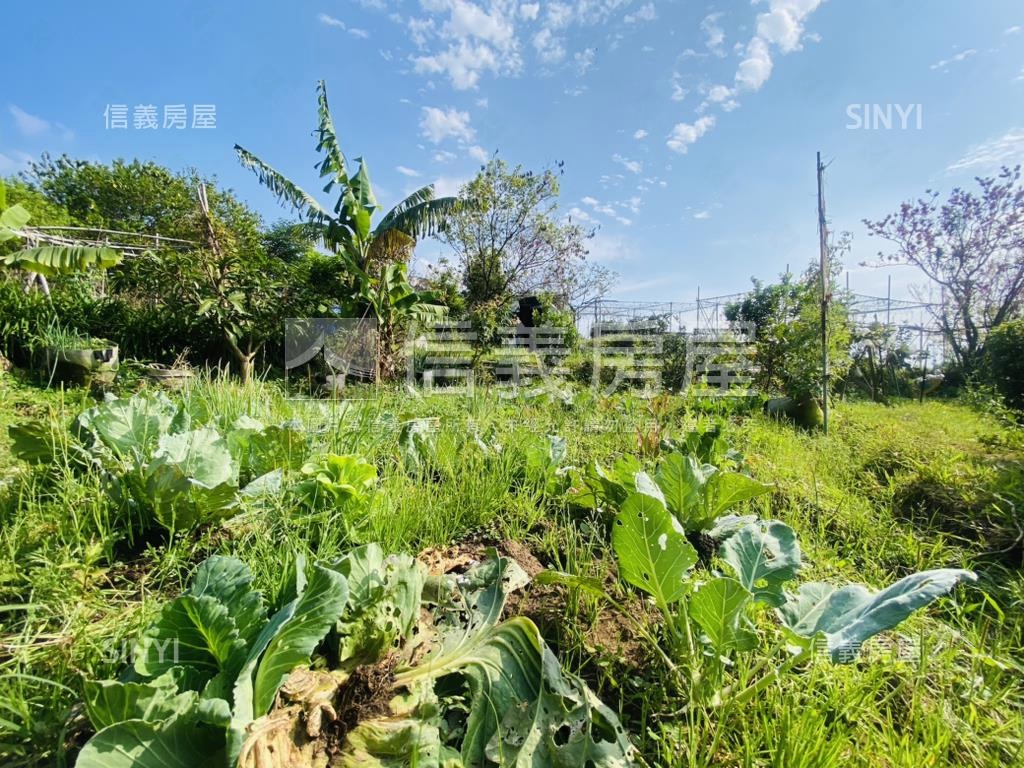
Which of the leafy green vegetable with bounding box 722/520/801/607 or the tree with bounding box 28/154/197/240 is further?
the tree with bounding box 28/154/197/240

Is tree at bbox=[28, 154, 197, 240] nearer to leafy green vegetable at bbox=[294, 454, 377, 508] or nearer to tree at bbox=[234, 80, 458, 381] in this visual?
tree at bbox=[234, 80, 458, 381]

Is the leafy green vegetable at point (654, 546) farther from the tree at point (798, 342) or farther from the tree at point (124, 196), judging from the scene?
the tree at point (124, 196)

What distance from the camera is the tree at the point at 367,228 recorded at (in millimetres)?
7180

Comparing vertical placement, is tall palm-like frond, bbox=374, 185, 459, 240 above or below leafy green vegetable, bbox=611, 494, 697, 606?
above

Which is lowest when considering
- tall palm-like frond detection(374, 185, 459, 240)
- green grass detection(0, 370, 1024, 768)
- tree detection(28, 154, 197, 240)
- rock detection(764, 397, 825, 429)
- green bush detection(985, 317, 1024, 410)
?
green grass detection(0, 370, 1024, 768)

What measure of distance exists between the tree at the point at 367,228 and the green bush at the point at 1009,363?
8.60m

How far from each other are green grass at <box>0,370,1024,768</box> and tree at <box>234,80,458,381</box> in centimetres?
591

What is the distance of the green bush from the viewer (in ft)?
16.5

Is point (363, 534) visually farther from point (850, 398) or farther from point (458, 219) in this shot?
point (458, 219)

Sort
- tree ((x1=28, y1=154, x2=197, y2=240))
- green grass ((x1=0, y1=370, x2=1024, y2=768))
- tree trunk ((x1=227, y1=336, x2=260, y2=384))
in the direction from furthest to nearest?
tree ((x1=28, y1=154, x2=197, y2=240))
tree trunk ((x1=227, y1=336, x2=260, y2=384))
green grass ((x1=0, y1=370, x2=1024, y2=768))

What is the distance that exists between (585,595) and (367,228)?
774 centimetres

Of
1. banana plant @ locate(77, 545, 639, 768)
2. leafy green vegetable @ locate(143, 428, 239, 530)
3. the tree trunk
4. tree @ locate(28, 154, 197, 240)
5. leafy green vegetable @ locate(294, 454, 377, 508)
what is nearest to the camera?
banana plant @ locate(77, 545, 639, 768)

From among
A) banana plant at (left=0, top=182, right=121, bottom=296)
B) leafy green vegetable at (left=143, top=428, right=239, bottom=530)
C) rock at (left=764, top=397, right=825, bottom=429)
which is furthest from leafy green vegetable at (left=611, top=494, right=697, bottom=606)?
banana plant at (left=0, top=182, right=121, bottom=296)

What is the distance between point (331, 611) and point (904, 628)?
5.01 ft
